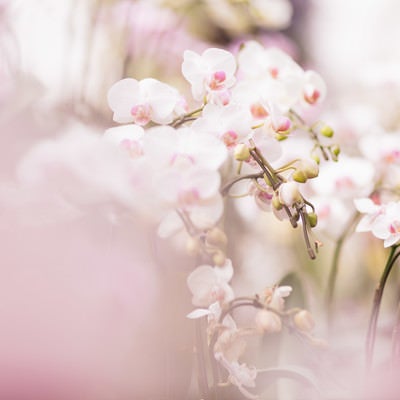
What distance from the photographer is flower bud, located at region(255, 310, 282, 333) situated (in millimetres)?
346

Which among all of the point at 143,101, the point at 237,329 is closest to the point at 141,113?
the point at 143,101

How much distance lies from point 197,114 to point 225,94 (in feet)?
0.06

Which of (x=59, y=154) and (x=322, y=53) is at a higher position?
(x=322, y=53)

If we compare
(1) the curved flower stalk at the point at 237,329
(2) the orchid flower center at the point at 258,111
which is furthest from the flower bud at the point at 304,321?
(2) the orchid flower center at the point at 258,111

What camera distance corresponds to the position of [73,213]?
0.33 meters

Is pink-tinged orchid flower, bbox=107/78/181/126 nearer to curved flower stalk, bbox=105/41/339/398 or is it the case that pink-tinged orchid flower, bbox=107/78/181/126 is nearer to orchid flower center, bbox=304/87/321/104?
curved flower stalk, bbox=105/41/339/398

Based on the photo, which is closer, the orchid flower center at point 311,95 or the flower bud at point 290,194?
the flower bud at point 290,194

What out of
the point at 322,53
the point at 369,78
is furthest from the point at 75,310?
the point at 322,53


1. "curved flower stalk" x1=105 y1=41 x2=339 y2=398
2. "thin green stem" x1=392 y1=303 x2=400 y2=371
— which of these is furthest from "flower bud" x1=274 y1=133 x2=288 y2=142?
"thin green stem" x1=392 y1=303 x2=400 y2=371

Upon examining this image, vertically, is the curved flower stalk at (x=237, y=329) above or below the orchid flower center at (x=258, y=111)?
below

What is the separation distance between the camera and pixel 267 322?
0.35 meters

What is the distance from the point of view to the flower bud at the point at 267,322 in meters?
0.35

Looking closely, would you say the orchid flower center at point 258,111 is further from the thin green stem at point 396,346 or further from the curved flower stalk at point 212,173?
the thin green stem at point 396,346

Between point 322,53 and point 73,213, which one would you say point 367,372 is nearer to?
point 73,213
